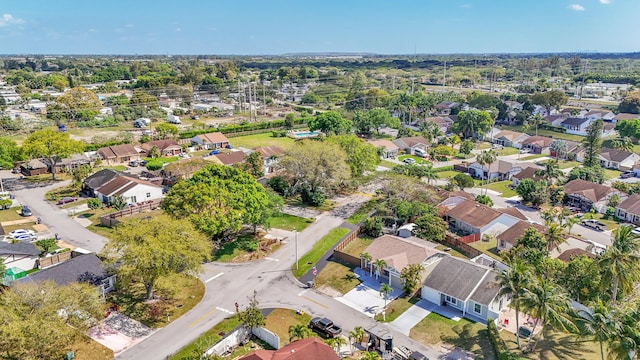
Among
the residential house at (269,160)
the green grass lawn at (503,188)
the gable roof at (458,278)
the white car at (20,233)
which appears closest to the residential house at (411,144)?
the green grass lawn at (503,188)

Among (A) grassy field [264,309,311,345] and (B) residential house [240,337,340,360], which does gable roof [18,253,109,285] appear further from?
(B) residential house [240,337,340,360]

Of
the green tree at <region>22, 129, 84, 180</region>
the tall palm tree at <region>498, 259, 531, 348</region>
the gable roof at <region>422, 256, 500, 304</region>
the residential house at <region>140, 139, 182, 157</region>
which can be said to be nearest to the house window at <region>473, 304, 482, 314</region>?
the gable roof at <region>422, 256, 500, 304</region>

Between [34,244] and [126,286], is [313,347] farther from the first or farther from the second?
[34,244]

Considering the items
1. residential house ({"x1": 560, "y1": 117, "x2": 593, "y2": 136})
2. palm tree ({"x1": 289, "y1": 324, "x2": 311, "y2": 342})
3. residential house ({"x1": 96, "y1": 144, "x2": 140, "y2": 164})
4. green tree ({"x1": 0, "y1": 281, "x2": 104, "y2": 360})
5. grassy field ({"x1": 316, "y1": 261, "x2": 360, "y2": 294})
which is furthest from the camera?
residential house ({"x1": 560, "y1": 117, "x2": 593, "y2": 136})

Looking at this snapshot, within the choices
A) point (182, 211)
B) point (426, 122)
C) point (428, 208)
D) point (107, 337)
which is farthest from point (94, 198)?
point (426, 122)

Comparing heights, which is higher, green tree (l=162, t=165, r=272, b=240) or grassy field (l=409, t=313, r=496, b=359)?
green tree (l=162, t=165, r=272, b=240)

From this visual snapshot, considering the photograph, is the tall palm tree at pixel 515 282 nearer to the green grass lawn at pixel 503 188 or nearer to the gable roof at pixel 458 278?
the gable roof at pixel 458 278
